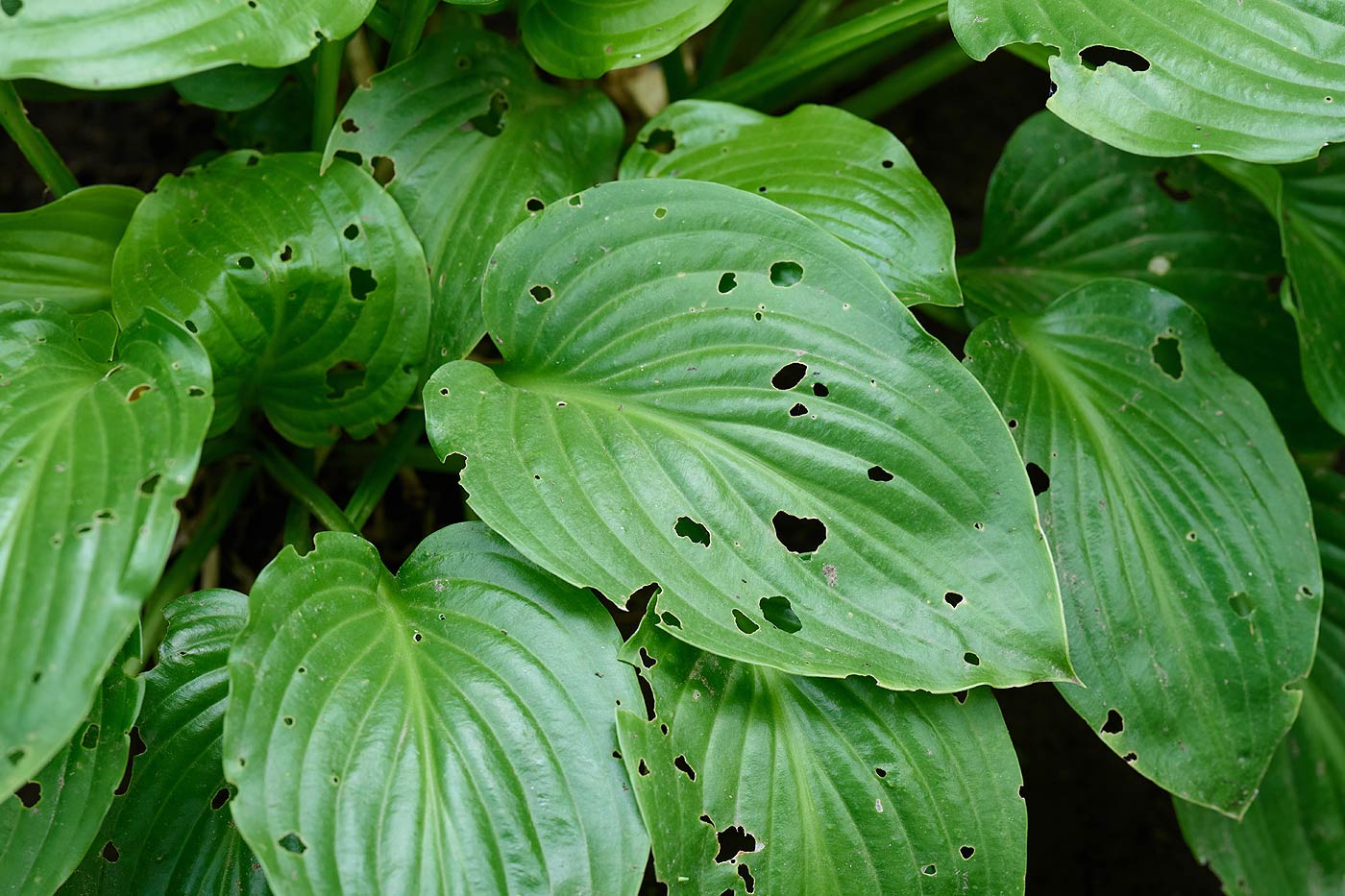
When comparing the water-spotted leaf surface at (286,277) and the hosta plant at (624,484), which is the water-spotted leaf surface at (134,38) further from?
the water-spotted leaf surface at (286,277)

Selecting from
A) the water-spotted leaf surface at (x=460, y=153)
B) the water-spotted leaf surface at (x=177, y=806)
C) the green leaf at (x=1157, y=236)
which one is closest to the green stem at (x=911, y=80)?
the green leaf at (x=1157, y=236)

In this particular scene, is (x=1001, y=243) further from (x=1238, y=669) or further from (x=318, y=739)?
(x=318, y=739)

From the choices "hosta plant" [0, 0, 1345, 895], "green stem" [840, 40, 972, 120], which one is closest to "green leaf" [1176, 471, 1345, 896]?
"hosta plant" [0, 0, 1345, 895]

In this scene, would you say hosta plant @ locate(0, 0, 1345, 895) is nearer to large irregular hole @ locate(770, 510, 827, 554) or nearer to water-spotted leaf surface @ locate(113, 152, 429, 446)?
water-spotted leaf surface @ locate(113, 152, 429, 446)

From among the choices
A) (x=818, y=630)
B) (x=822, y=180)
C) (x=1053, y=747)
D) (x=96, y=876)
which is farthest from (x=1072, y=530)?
(x=96, y=876)

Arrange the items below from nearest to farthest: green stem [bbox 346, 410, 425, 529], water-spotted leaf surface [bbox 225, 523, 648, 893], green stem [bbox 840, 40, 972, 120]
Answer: water-spotted leaf surface [bbox 225, 523, 648, 893] < green stem [bbox 346, 410, 425, 529] < green stem [bbox 840, 40, 972, 120]

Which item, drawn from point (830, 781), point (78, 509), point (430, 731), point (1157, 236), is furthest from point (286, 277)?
point (1157, 236)
